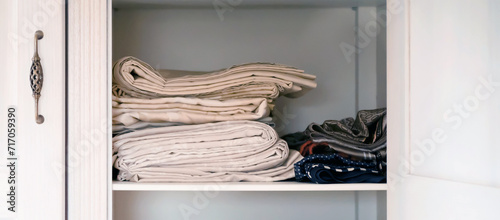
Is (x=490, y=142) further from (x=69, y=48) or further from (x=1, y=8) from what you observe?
(x=1, y=8)

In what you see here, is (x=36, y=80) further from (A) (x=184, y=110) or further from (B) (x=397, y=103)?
(B) (x=397, y=103)

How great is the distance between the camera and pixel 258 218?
1.35 metres

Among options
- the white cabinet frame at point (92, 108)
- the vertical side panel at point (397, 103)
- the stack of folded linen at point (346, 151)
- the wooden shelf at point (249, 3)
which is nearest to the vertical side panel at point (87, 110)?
the white cabinet frame at point (92, 108)

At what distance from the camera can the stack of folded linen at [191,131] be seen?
1021 millimetres

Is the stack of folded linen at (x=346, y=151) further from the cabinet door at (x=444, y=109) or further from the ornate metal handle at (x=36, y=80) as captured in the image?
the ornate metal handle at (x=36, y=80)

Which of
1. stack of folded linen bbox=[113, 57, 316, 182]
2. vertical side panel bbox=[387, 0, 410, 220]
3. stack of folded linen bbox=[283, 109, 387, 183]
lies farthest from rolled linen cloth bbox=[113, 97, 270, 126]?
vertical side panel bbox=[387, 0, 410, 220]

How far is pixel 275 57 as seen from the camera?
1368 millimetres

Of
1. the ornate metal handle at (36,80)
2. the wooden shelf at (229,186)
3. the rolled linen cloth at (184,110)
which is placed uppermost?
the ornate metal handle at (36,80)

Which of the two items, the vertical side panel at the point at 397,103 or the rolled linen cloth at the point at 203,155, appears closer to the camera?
the vertical side panel at the point at 397,103

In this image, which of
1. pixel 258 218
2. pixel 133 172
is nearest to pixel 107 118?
pixel 133 172

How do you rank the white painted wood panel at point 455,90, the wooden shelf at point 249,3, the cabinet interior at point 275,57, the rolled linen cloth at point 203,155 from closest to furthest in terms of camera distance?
the white painted wood panel at point 455,90 → the rolled linen cloth at point 203,155 → the wooden shelf at point 249,3 → the cabinet interior at point 275,57

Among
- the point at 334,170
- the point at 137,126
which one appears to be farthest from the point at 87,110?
→ the point at 334,170

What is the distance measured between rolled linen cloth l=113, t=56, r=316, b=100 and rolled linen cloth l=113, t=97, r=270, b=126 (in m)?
0.02

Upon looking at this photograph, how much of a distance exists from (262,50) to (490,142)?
0.79 metres
